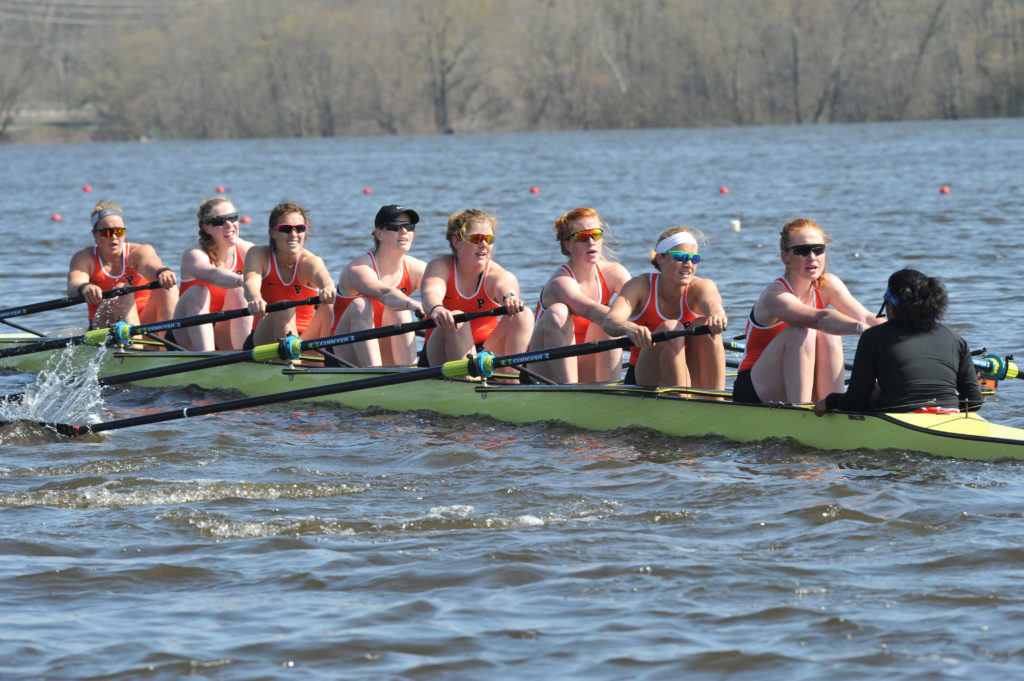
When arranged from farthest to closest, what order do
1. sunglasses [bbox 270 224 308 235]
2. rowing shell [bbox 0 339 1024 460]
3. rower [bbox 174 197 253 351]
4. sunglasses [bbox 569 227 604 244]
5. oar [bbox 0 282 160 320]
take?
oar [bbox 0 282 160 320], rower [bbox 174 197 253 351], sunglasses [bbox 270 224 308 235], sunglasses [bbox 569 227 604 244], rowing shell [bbox 0 339 1024 460]

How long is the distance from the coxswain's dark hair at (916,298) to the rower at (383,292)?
3.55 meters

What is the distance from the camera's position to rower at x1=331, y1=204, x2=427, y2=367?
948 centimetres

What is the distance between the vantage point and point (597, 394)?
852 centimetres

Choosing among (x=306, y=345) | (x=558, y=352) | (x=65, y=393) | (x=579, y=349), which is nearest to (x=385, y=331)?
(x=306, y=345)

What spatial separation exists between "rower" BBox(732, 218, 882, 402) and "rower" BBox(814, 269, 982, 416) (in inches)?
10.6

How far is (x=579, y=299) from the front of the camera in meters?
8.59

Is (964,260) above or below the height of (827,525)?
above

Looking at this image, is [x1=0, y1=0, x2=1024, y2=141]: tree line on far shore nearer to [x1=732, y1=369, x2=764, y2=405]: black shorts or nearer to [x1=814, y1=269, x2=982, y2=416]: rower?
[x1=732, y1=369, x2=764, y2=405]: black shorts

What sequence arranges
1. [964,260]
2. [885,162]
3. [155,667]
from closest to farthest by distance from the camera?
[155,667] < [964,260] < [885,162]

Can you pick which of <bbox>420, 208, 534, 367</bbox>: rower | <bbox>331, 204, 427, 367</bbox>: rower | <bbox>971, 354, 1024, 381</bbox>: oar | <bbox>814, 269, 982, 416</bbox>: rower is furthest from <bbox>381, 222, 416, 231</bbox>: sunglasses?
<bbox>971, 354, 1024, 381</bbox>: oar

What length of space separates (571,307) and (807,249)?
1735 millimetres

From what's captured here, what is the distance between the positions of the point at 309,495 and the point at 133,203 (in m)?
27.1

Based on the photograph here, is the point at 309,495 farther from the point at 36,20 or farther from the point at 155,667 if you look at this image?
the point at 36,20

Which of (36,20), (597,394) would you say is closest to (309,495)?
(597,394)
